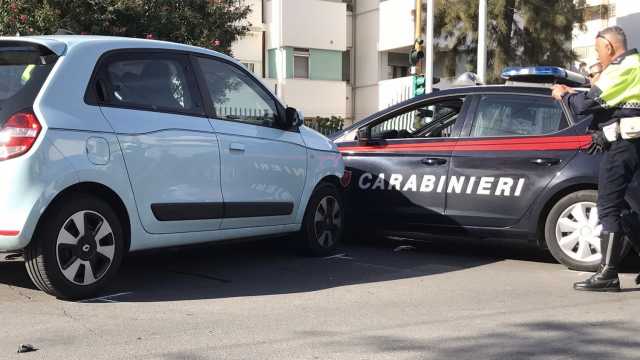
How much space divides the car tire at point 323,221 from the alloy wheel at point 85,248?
222 cm

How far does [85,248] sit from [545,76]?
4319mm

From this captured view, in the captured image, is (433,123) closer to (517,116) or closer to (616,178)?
(517,116)

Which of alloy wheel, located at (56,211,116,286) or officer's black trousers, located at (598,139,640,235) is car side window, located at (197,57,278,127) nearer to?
alloy wheel, located at (56,211,116,286)

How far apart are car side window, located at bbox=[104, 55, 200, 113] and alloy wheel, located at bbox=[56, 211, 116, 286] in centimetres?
82

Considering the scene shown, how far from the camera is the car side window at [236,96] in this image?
5813mm

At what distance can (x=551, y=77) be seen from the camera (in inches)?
265

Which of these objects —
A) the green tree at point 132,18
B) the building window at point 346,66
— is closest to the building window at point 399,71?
the building window at point 346,66

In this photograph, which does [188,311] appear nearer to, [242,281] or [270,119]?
[242,281]

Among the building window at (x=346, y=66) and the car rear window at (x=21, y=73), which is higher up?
the building window at (x=346, y=66)

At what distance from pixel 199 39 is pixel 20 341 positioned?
36.1ft

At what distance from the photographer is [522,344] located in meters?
4.14

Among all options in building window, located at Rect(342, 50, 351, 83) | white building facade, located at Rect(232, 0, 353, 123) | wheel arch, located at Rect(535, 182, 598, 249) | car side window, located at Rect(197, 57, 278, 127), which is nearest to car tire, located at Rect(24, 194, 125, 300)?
car side window, located at Rect(197, 57, 278, 127)

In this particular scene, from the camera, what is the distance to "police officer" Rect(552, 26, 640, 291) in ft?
17.7

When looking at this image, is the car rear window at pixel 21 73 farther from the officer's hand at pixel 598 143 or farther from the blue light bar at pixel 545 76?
the blue light bar at pixel 545 76
